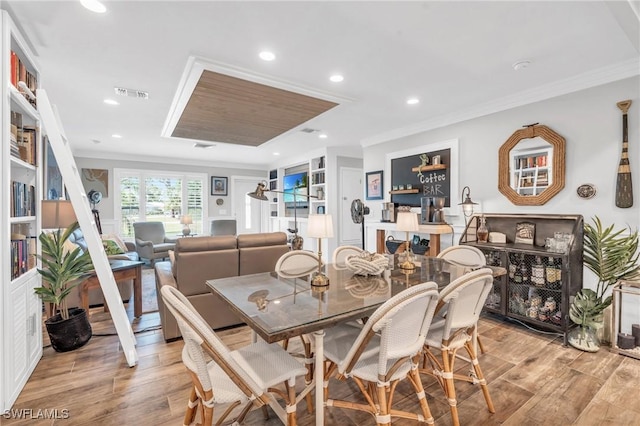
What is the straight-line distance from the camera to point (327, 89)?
127 inches

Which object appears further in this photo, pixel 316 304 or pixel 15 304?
pixel 15 304

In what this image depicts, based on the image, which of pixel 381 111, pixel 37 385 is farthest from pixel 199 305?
pixel 381 111

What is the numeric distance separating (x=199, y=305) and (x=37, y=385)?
1.18 meters

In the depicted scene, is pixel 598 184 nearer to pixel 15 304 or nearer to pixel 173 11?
pixel 173 11

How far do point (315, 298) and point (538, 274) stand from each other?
8.36 ft

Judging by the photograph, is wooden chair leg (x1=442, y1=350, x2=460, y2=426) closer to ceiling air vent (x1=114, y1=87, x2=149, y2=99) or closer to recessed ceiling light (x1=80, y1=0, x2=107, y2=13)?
recessed ceiling light (x1=80, y1=0, x2=107, y2=13)

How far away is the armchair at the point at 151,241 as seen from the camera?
6121 mm

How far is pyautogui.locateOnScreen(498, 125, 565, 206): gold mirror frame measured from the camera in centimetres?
314

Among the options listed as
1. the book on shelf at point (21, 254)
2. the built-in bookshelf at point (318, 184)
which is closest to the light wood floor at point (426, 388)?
the book on shelf at point (21, 254)

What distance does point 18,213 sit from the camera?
213 centimetres

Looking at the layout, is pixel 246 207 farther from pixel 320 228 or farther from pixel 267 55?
Answer: pixel 320 228

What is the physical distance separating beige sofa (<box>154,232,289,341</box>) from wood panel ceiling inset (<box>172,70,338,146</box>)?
4.92 feet

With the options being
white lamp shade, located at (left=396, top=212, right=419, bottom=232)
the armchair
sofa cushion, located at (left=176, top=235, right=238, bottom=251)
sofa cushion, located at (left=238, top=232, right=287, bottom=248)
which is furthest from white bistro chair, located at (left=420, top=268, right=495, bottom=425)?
the armchair

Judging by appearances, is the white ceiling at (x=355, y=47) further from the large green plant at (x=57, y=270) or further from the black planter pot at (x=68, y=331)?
the black planter pot at (x=68, y=331)
